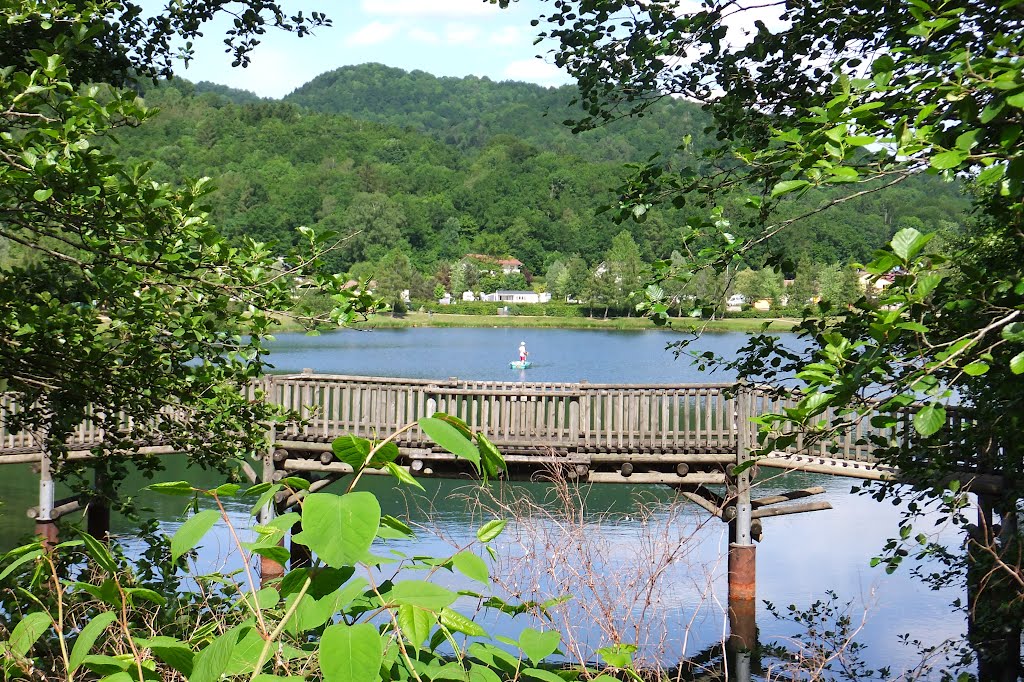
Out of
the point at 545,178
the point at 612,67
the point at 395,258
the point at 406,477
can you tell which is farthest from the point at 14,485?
the point at 545,178

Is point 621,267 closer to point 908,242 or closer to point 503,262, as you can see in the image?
point 503,262

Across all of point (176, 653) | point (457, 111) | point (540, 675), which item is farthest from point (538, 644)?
point (457, 111)

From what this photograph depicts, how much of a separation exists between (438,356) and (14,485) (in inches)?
1485

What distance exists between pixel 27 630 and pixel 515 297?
111m

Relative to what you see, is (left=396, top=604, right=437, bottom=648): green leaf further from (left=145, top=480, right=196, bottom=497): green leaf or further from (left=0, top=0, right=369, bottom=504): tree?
(left=0, top=0, right=369, bottom=504): tree

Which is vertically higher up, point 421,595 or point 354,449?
point 354,449

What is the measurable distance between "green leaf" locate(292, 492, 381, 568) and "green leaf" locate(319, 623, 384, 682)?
113 millimetres

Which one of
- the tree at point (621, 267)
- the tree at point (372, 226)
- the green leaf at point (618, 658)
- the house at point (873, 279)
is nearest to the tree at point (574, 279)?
the tree at point (621, 267)

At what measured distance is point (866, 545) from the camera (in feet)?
60.7

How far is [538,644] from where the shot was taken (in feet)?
5.53

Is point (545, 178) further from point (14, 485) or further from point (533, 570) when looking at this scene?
point (533, 570)

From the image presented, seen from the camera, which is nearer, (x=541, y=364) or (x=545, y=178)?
(x=541, y=364)

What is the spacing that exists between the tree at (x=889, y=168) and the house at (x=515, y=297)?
101422 millimetres

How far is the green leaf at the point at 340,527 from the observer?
1185mm
